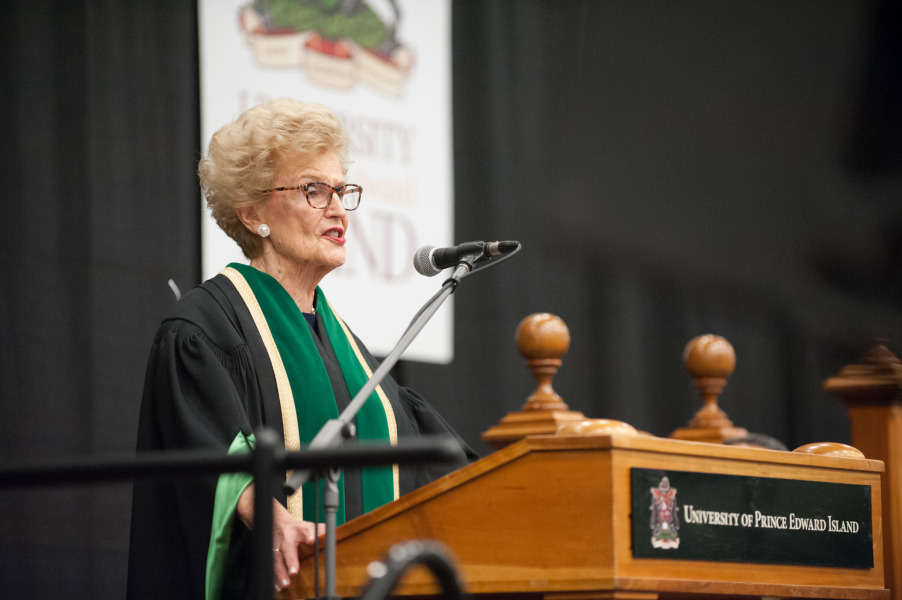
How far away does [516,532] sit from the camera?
1580 mm

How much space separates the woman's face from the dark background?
1.02 metres

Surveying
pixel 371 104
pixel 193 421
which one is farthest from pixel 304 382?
pixel 371 104

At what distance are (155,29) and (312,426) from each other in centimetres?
172

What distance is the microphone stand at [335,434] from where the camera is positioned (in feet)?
5.04

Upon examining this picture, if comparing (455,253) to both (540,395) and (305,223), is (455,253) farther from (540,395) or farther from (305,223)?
(540,395)

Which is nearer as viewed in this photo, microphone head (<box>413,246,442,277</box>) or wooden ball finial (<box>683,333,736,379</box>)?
microphone head (<box>413,246,442,277</box>)

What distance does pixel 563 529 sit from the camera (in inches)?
60.6

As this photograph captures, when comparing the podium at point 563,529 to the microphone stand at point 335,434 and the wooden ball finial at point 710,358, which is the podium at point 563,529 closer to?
the microphone stand at point 335,434

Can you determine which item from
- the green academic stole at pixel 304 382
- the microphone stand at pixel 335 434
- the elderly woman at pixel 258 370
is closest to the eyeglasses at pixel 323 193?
the elderly woman at pixel 258 370

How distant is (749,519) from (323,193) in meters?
1.13

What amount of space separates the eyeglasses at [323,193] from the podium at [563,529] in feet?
2.77

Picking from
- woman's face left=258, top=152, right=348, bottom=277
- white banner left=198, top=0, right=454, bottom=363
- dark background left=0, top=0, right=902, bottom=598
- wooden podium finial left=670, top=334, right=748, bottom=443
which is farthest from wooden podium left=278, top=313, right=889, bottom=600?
white banner left=198, top=0, right=454, bottom=363

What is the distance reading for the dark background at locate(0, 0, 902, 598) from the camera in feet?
10.2

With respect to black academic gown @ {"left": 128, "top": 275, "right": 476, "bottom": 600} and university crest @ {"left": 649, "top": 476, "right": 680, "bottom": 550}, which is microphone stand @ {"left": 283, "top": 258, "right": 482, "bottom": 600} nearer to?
black academic gown @ {"left": 128, "top": 275, "right": 476, "bottom": 600}
